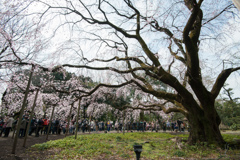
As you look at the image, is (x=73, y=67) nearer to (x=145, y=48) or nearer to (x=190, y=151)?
(x=145, y=48)

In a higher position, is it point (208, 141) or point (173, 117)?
point (173, 117)

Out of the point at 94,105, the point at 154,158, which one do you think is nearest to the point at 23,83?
the point at 94,105

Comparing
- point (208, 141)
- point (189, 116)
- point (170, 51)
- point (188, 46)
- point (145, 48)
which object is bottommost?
point (208, 141)

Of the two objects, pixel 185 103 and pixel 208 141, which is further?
pixel 185 103

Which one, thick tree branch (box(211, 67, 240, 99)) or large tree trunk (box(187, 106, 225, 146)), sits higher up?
thick tree branch (box(211, 67, 240, 99))

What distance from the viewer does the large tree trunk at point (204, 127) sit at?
19.6 feet

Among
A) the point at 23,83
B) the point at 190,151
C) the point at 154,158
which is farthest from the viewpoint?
the point at 23,83

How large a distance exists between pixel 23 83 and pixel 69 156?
13.3 m

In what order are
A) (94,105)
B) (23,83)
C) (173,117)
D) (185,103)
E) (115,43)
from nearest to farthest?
(185,103) < (115,43) < (23,83) < (94,105) < (173,117)

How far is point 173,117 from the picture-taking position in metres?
24.5

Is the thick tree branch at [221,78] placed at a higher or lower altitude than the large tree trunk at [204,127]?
higher

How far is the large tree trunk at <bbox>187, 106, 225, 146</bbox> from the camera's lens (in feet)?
19.6

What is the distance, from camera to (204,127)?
614cm

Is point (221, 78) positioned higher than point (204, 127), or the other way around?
point (221, 78)
